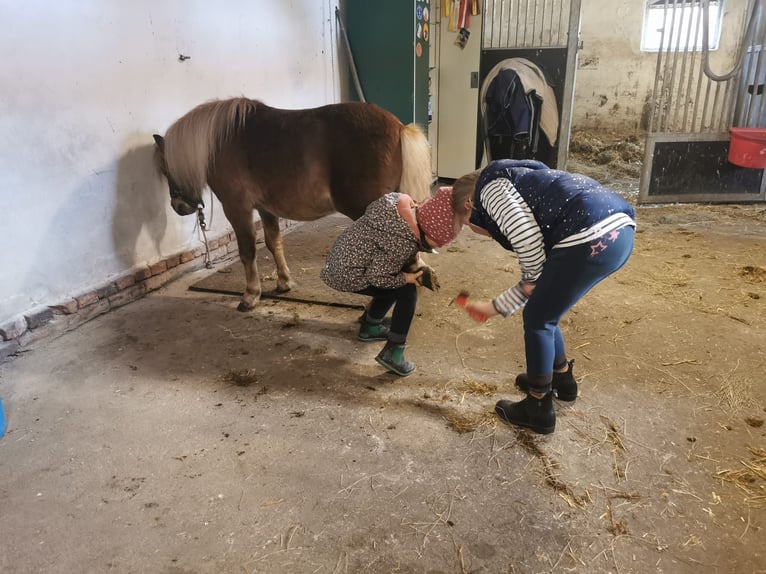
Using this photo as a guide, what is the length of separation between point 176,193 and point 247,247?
57 centimetres

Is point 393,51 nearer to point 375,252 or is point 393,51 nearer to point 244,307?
point 244,307

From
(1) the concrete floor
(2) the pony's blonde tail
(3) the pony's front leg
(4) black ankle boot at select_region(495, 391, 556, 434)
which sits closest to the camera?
(1) the concrete floor

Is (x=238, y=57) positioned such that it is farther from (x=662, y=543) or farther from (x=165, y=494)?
(x=662, y=543)

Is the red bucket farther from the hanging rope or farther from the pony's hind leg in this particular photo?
the pony's hind leg

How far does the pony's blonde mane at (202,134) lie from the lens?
2.91 meters

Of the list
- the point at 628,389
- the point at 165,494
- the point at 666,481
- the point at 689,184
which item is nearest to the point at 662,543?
the point at 666,481

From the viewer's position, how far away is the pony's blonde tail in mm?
2699

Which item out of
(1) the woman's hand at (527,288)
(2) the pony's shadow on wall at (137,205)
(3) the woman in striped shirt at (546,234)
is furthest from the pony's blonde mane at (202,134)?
(1) the woman's hand at (527,288)

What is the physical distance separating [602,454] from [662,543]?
0.38 metres

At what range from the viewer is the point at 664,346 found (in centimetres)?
251

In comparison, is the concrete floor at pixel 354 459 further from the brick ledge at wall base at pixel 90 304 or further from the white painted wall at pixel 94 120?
the white painted wall at pixel 94 120

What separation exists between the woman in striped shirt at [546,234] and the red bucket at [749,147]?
401 centimetres

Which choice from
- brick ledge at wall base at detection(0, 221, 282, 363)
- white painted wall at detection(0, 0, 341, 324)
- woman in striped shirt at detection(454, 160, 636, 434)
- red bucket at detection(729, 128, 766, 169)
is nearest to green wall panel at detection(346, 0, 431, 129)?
white painted wall at detection(0, 0, 341, 324)

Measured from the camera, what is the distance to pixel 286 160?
2848mm
